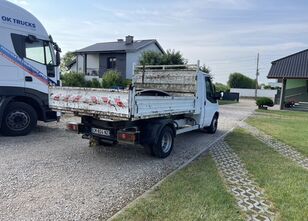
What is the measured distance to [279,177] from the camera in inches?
217

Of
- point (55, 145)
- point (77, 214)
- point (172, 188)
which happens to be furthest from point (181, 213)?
point (55, 145)

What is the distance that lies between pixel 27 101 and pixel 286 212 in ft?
25.1

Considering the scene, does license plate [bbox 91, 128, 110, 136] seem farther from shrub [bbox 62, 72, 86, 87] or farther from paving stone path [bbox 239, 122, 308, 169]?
shrub [bbox 62, 72, 86, 87]

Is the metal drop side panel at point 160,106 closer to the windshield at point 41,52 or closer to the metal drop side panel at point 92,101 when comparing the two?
the metal drop side panel at point 92,101

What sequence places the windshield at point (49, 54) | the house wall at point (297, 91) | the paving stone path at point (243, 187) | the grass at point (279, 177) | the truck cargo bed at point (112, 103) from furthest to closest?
the house wall at point (297, 91) < the windshield at point (49, 54) < the truck cargo bed at point (112, 103) < the grass at point (279, 177) < the paving stone path at point (243, 187)

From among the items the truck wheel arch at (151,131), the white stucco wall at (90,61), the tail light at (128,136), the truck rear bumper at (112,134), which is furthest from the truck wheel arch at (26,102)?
the white stucco wall at (90,61)

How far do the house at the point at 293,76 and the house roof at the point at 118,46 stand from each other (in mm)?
14584

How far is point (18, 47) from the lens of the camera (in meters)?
8.23

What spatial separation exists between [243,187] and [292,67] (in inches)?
993

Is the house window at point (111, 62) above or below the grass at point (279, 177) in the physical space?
above

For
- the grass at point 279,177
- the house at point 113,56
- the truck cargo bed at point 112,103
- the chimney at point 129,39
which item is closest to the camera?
the grass at point 279,177

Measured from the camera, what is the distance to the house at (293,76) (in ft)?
84.2

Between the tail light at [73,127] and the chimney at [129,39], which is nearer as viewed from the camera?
the tail light at [73,127]

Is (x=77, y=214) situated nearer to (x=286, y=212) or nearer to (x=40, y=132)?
(x=286, y=212)
